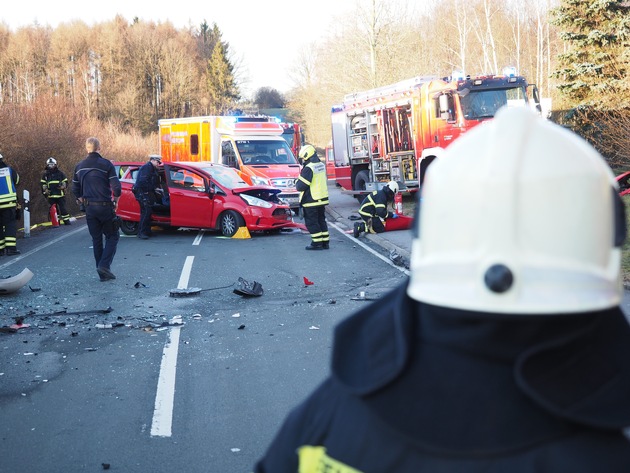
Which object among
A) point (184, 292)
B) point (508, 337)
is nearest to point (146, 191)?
point (184, 292)

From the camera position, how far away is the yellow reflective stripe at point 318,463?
1.33 meters

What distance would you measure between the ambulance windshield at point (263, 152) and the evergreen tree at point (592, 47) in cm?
890

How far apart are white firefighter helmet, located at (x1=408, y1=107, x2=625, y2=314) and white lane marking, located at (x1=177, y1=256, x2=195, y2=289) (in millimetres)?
9883

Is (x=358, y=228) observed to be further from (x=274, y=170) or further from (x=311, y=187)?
(x=274, y=170)

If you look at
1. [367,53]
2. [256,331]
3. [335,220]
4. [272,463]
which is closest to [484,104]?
[335,220]

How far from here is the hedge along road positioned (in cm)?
507

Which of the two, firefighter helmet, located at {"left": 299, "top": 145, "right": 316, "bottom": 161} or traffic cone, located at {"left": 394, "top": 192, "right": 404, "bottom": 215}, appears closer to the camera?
firefighter helmet, located at {"left": 299, "top": 145, "right": 316, "bottom": 161}

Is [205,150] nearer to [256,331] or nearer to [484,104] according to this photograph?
[484,104]

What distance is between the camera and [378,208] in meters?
16.5

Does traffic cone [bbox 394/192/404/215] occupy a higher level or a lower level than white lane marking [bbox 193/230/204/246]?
higher

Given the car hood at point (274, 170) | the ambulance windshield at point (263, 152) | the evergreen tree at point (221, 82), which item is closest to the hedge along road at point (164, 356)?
the car hood at point (274, 170)

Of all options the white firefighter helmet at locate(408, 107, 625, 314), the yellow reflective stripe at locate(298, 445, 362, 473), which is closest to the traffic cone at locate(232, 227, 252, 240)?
the yellow reflective stripe at locate(298, 445, 362, 473)

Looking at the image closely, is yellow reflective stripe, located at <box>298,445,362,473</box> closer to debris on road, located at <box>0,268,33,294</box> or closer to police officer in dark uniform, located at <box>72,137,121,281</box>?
debris on road, located at <box>0,268,33,294</box>

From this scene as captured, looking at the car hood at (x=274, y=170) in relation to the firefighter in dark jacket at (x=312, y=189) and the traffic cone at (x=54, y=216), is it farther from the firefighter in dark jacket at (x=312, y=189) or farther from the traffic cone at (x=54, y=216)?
the firefighter in dark jacket at (x=312, y=189)
